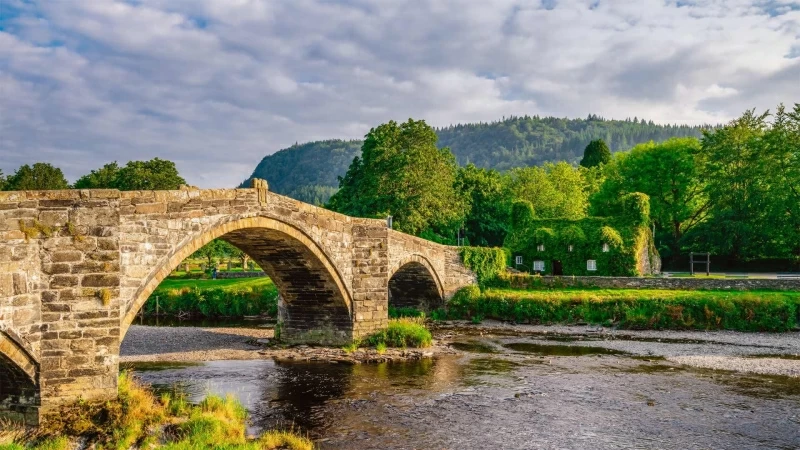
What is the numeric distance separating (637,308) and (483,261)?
8563 millimetres

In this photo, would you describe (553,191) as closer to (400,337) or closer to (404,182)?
(404,182)

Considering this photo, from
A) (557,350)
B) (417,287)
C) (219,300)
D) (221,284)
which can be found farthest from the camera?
(221,284)

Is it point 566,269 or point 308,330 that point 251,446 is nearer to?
point 308,330

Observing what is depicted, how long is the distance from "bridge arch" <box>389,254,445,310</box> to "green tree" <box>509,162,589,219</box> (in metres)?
25.0

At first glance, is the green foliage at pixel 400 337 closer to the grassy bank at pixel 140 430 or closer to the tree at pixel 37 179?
the grassy bank at pixel 140 430

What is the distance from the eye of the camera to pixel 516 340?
1015 inches

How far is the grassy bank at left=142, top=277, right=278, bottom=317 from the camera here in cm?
3469

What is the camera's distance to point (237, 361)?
20438 millimetres

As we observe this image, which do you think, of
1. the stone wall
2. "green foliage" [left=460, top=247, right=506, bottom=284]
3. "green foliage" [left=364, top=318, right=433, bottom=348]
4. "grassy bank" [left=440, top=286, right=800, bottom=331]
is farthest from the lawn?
the stone wall

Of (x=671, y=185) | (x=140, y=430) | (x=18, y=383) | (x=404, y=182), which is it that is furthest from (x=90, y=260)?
(x=671, y=185)

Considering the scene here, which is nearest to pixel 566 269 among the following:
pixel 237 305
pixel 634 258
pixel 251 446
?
pixel 634 258

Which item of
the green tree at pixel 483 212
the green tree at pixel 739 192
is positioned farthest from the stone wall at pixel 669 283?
the green tree at pixel 483 212

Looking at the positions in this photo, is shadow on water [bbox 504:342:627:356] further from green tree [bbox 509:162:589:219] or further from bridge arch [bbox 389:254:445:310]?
green tree [bbox 509:162:589:219]

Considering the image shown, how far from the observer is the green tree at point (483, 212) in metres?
51.7
